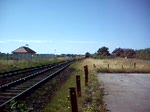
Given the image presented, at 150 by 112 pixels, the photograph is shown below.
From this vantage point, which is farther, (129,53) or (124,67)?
(129,53)

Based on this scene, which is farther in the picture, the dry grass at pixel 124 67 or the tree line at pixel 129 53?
the tree line at pixel 129 53

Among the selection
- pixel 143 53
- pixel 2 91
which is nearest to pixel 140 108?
pixel 2 91

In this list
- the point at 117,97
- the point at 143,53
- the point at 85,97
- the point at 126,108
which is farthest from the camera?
the point at 143,53

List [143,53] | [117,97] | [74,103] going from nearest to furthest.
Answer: [74,103] < [117,97] < [143,53]

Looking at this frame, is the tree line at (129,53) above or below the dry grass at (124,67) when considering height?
above

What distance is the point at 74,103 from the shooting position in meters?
8.16

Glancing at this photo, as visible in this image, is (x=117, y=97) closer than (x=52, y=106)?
No

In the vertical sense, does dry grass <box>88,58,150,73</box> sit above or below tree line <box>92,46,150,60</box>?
below

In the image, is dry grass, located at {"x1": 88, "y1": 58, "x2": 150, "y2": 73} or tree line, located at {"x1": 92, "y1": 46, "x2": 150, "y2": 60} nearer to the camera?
dry grass, located at {"x1": 88, "y1": 58, "x2": 150, "y2": 73}

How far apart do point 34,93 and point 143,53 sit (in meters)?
94.4

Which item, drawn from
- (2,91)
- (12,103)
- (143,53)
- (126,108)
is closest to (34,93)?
(2,91)

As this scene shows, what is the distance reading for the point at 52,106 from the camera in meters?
10.1

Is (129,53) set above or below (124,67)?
above

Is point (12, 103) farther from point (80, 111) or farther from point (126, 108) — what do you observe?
point (126, 108)
